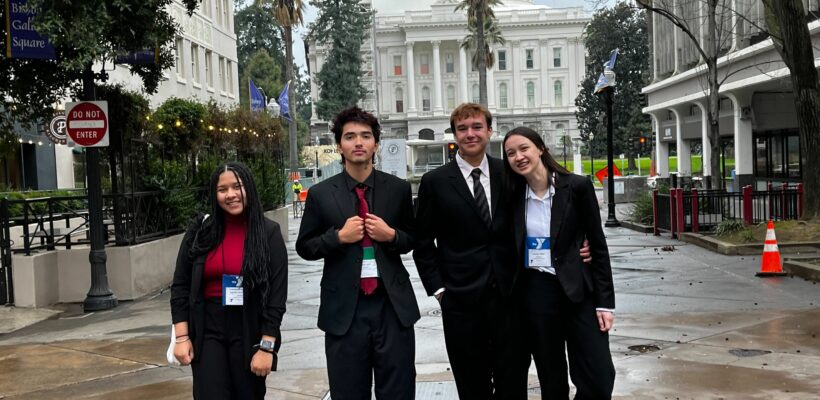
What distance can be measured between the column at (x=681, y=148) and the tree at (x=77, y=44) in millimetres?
30126

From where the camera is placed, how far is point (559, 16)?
4469 inches

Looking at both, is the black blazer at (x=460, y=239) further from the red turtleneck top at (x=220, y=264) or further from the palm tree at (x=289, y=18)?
the palm tree at (x=289, y=18)

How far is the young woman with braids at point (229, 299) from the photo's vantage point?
15.2 feet

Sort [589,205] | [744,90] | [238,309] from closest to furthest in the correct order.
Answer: [238,309], [589,205], [744,90]

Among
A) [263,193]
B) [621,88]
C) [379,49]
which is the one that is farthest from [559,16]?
[263,193]

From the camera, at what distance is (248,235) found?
473 centimetres

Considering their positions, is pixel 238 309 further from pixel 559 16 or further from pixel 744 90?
pixel 559 16

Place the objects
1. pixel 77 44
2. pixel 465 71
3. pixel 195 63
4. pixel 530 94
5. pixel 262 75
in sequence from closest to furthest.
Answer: pixel 77 44
pixel 195 63
pixel 262 75
pixel 465 71
pixel 530 94

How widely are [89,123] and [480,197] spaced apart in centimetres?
882

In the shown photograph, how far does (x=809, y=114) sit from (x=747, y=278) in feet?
17.8

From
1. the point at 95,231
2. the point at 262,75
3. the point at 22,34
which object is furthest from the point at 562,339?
the point at 262,75

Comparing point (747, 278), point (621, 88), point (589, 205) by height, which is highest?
point (621, 88)

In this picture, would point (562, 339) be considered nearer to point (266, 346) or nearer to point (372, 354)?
point (372, 354)

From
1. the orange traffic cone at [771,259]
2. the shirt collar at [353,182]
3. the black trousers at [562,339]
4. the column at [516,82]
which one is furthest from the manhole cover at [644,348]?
the column at [516,82]
